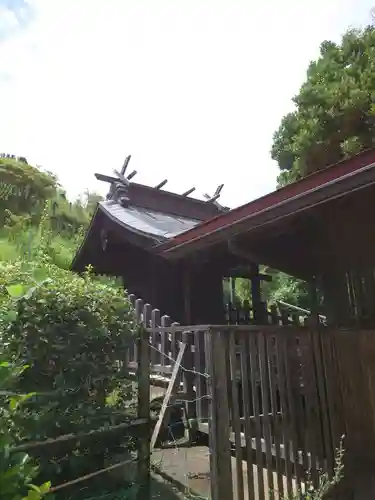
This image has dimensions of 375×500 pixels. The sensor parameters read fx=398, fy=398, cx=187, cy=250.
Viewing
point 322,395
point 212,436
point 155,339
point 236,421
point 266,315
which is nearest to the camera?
point 212,436

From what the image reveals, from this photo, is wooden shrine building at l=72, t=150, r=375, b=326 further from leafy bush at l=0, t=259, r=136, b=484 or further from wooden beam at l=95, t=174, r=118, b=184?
leafy bush at l=0, t=259, r=136, b=484

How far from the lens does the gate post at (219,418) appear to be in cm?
290

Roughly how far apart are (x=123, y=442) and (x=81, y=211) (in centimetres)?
2005

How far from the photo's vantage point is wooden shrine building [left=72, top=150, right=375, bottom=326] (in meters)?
3.71

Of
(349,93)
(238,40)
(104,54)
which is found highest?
(349,93)

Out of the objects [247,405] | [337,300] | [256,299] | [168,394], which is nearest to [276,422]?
[247,405]

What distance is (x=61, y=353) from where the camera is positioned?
128 inches

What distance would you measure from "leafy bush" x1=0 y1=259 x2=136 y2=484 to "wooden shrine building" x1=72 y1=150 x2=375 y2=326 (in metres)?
1.78

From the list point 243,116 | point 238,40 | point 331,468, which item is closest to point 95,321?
point 331,468

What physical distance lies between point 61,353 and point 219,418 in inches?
53.5

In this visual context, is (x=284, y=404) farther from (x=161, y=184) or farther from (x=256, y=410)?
(x=161, y=184)

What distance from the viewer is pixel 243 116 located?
11359 millimetres

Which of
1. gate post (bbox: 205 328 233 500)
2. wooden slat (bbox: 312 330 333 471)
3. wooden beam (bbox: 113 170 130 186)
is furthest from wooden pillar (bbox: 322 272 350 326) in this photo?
wooden beam (bbox: 113 170 130 186)

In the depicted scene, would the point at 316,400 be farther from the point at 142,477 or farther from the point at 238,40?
the point at 238,40
